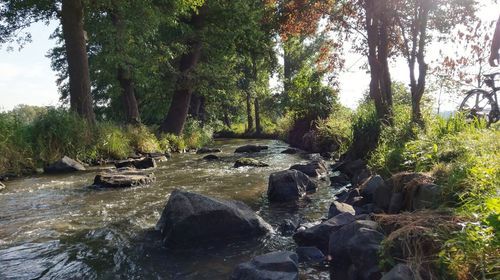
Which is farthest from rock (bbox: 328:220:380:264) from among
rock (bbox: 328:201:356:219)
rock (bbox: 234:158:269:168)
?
rock (bbox: 234:158:269:168)

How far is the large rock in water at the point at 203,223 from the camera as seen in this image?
589 centimetres

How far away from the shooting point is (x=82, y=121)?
49.6 feet

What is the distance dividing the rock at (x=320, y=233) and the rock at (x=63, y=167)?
9119 mm

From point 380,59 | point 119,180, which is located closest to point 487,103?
point 380,59

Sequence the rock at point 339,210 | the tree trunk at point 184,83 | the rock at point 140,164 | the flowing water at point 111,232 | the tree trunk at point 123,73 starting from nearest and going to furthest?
the flowing water at point 111,232 < the rock at point 339,210 < the rock at point 140,164 < the tree trunk at point 123,73 < the tree trunk at point 184,83

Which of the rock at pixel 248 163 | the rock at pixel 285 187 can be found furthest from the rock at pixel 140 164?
the rock at pixel 285 187

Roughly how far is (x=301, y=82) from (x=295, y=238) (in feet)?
62.7

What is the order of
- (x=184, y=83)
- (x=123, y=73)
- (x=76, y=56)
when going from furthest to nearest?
(x=123, y=73) < (x=184, y=83) < (x=76, y=56)

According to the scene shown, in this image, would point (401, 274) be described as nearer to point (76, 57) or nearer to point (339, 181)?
point (339, 181)

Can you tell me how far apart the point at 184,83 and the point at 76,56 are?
7.20 meters

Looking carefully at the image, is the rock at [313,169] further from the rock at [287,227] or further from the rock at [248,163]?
the rock at [287,227]

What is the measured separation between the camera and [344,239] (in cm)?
488

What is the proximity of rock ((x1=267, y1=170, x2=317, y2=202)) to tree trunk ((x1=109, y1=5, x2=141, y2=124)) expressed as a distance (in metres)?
12.5

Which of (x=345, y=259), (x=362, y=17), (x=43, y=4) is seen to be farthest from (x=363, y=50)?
(x=345, y=259)
